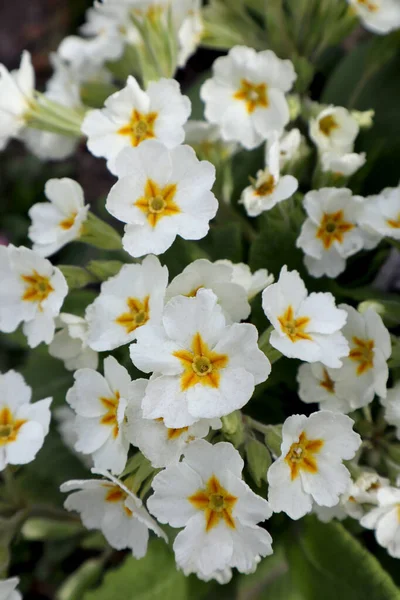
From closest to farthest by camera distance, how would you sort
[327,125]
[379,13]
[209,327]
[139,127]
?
[209,327] < [139,127] < [327,125] < [379,13]

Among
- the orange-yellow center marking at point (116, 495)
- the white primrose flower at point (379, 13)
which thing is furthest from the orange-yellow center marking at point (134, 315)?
the white primrose flower at point (379, 13)

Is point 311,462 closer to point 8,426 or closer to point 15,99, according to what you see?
point 8,426

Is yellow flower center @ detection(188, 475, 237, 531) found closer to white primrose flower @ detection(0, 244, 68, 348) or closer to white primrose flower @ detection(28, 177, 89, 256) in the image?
white primrose flower @ detection(0, 244, 68, 348)

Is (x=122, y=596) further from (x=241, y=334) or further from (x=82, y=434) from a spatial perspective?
(x=241, y=334)

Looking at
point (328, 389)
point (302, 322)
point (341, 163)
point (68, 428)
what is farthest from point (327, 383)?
point (68, 428)

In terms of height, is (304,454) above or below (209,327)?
below

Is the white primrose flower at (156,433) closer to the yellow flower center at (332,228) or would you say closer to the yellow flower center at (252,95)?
the yellow flower center at (332,228)

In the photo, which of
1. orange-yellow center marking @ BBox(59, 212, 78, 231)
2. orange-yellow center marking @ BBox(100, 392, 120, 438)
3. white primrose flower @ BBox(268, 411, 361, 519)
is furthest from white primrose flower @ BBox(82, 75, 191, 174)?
white primrose flower @ BBox(268, 411, 361, 519)

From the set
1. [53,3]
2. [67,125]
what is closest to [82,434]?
[67,125]
